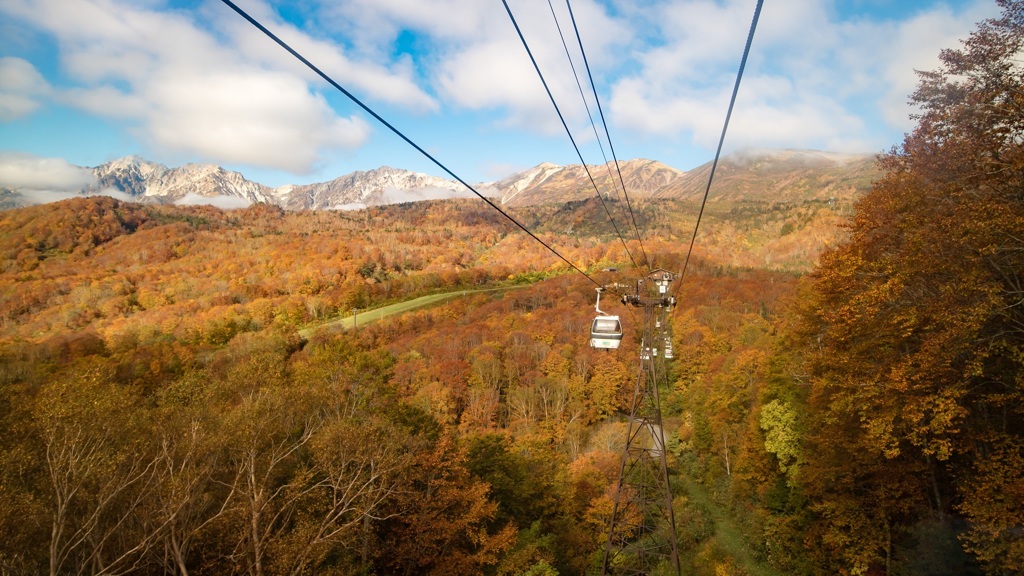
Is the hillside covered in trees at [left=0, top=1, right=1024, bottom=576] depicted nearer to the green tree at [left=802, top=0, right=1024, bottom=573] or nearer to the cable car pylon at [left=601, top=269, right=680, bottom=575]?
the green tree at [left=802, top=0, right=1024, bottom=573]

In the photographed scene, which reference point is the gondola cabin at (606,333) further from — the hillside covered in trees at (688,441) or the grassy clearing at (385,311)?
the grassy clearing at (385,311)

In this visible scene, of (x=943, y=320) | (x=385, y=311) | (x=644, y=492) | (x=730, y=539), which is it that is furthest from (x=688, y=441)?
(x=385, y=311)

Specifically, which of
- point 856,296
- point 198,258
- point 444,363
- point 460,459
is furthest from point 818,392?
point 198,258

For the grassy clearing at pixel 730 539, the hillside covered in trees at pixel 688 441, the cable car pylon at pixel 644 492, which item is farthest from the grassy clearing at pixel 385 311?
the cable car pylon at pixel 644 492

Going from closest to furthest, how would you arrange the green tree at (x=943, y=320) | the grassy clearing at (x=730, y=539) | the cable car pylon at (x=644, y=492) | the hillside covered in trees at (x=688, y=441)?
the green tree at (x=943, y=320) → the hillside covered in trees at (x=688, y=441) → the cable car pylon at (x=644, y=492) → the grassy clearing at (x=730, y=539)

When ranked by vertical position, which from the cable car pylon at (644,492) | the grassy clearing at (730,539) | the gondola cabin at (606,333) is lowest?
the grassy clearing at (730,539)

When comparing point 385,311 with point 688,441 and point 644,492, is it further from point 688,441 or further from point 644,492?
point 644,492

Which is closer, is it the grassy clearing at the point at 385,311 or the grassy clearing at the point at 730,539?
the grassy clearing at the point at 730,539

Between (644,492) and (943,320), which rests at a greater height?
(943,320)

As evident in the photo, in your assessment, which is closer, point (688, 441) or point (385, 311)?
point (688, 441)

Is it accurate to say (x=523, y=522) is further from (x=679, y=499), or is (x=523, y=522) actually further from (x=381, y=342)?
(x=381, y=342)
